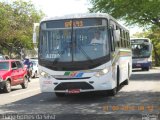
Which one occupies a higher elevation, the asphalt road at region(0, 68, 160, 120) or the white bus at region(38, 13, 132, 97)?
the white bus at region(38, 13, 132, 97)

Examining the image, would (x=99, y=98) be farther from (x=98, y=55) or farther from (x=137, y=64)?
(x=137, y=64)

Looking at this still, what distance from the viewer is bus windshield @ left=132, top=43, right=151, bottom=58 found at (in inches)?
1570

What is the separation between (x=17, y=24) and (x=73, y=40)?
4598 centimetres

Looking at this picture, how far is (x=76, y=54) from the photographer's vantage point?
47.2ft

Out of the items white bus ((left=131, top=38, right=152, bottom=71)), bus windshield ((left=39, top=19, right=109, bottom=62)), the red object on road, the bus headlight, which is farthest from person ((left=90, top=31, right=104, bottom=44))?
white bus ((left=131, top=38, right=152, bottom=71))

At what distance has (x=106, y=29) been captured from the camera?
14.7 meters

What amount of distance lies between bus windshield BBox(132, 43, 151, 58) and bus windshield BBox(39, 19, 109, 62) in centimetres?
2541

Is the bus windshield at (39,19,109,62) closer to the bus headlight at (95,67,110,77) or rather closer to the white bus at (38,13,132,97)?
the white bus at (38,13,132,97)

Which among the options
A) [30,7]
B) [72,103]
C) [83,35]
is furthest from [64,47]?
[30,7]

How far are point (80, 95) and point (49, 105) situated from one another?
333 cm

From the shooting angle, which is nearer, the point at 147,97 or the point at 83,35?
the point at 83,35

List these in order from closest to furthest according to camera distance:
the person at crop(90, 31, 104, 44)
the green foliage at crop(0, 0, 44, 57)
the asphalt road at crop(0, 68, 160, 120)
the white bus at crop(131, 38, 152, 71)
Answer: the asphalt road at crop(0, 68, 160, 120), the person at crop(90, 31, 104, 44), the white bus at crop(131, 38, 152, 71), the green foliage at crop(0, 0, 44, 57)

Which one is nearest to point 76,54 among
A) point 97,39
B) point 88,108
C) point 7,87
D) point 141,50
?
point 97,39

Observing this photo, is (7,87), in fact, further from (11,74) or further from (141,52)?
(141,52)
